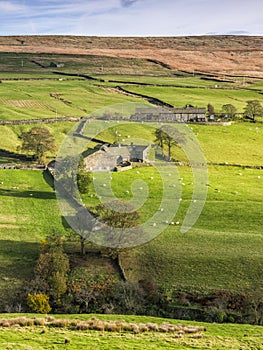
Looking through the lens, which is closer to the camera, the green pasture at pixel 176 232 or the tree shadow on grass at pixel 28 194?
the green pasture at pixel 176 232

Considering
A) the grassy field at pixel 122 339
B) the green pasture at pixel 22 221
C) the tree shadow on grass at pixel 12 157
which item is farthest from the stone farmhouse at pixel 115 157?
the grassy field at pixel 122 339

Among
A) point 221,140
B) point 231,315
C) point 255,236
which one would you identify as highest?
point 221,140

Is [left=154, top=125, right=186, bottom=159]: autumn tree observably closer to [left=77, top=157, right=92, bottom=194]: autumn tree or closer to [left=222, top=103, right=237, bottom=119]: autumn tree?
[left=77, top=157, right=92, bottom=194]: autumn tree

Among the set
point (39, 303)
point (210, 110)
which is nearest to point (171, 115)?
point (210, 110)

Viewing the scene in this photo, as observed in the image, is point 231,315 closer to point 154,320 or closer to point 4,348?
point 154,320

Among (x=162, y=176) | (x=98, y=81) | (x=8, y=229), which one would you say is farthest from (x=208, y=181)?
(x=98, y=81)

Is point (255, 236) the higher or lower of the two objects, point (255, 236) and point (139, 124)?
the lower

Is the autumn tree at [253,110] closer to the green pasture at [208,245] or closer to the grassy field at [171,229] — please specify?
the grassy field at [171,229]

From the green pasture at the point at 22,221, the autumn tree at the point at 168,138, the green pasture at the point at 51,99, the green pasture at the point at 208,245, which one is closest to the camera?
the green pasture at the point at 208,245
